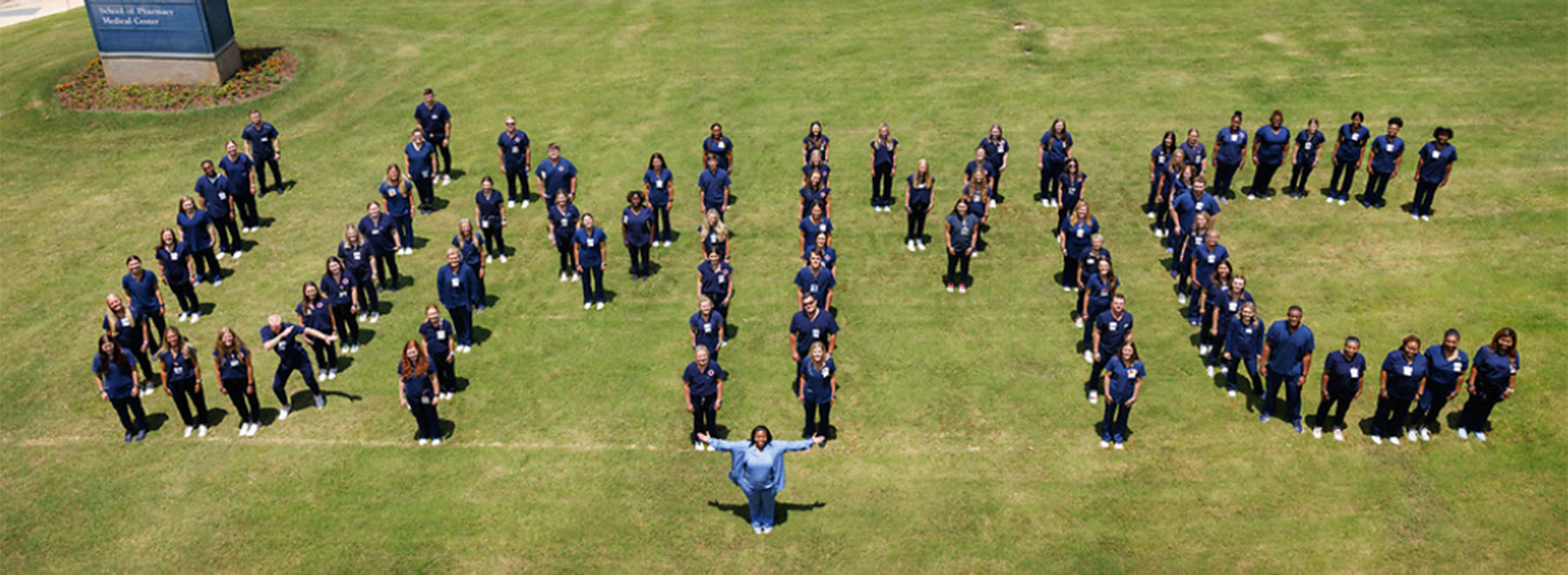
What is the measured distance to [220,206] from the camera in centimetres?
1856

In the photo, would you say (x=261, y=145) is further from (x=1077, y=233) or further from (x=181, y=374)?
(x=1077, y=233)

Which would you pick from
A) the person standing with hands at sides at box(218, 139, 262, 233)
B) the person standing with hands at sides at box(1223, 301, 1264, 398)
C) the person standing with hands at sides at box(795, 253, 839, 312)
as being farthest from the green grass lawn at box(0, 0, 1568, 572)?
the person standing with hands at sides at box(795, 253, 839, 312)

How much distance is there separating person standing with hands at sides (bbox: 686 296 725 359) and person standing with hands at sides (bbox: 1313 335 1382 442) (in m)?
8.23

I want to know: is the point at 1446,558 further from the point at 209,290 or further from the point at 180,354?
the point at 209,290

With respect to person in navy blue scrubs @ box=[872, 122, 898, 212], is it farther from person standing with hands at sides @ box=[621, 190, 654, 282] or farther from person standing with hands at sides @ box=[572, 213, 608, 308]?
person standing with hands at sides @ box=[572, 213, 608, 308]

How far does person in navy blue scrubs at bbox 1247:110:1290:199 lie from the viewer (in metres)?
19.2

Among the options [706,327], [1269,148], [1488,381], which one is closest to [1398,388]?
[1488,381]

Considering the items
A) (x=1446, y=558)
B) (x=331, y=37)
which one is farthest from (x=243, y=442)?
(x=331, y=37)

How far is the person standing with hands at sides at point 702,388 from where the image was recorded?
509 inches

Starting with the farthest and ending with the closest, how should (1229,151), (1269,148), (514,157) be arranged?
(514,157) < (1269,148) < (1229,151)

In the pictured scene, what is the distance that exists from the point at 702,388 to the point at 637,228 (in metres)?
4.96

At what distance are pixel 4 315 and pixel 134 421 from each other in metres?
5.50

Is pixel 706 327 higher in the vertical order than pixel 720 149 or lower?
lower

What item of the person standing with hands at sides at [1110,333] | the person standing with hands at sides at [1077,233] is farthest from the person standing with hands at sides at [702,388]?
the person standing with hands at sides at [1077,233]
